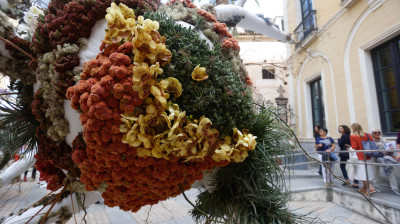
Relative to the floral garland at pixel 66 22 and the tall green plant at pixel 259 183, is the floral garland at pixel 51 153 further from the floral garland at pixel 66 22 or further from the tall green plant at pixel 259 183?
the tall green plant at pixel 259 183

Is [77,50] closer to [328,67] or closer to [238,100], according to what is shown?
[238,100]

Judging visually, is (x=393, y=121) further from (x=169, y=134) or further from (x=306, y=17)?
(x=169, y=134)

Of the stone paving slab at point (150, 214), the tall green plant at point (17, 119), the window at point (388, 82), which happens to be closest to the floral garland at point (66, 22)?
the tall green plant at point (17, 119)

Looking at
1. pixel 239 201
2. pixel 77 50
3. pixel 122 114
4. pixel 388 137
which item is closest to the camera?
pixel 122 114

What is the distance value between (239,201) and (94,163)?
0.65 m

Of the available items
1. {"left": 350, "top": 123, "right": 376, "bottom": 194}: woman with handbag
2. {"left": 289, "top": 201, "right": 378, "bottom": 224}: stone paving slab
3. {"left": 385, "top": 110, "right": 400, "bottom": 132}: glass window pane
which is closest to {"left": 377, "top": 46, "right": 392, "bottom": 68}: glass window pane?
{"left": 385, "top": 110, "right": 400, "bottom": 132}: glass window pane

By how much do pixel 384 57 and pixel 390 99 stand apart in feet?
2.67

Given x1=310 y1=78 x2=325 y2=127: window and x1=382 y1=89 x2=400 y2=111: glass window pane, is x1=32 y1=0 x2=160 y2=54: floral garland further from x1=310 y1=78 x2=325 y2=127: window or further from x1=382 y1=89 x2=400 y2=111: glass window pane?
x1=310 y1=78 x2=325 y2=127: window

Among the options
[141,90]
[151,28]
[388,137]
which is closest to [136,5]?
[151,28]

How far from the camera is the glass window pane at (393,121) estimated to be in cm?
431

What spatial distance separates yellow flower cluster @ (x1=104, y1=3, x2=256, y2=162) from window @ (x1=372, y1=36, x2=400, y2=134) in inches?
191

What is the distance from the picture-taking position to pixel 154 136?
0.81 metres

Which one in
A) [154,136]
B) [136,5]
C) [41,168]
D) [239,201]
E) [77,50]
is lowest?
[239,201]

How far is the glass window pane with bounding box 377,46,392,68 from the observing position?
443cm
